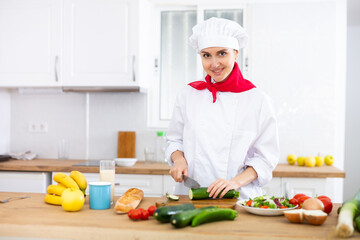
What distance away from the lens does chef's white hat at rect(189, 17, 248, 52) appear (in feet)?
6.37

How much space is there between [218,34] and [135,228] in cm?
106

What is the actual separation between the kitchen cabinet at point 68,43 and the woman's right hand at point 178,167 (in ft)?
4.43

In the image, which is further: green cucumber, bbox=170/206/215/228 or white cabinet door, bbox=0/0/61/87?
white cabinet door, bbox=0/0/61/87

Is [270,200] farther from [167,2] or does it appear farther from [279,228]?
[167,2]

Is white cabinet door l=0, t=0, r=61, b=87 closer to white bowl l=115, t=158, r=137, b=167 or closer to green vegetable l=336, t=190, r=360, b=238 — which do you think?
white bowl l=115, t=158, r=137, b=167

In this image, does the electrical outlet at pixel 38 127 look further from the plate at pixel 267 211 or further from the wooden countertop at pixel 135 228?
the plate at pixel 267 211

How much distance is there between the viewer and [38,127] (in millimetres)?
3881

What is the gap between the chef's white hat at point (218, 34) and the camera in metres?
1.94

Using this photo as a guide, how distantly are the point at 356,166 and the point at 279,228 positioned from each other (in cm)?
435

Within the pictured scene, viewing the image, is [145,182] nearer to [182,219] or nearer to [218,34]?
[218,34]

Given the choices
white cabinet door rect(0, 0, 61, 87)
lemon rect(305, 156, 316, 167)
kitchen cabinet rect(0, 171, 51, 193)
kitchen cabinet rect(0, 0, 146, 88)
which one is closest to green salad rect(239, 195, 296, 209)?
lemon rect(305, 156, 316, 167)

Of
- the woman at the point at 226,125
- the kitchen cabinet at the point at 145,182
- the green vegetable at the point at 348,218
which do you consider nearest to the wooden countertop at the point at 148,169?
the kitchen cabinet at the point at 145,182

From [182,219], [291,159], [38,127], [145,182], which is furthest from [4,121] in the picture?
[182,219]

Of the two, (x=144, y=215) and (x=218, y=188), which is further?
(x=218, y=188)
